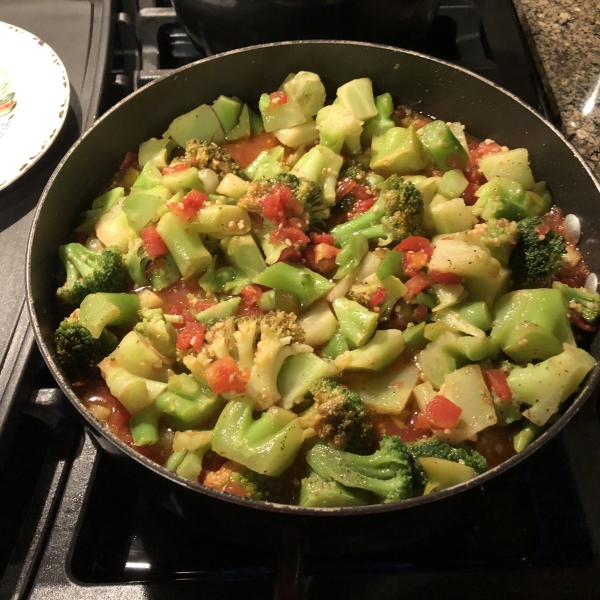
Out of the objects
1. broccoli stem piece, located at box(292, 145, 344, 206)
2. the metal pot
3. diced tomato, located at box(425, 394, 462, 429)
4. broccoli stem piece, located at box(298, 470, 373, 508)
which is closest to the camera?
broccoli stem piece, located at box(298, 470, 373, 508)

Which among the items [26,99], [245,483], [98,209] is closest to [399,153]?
[98,209]

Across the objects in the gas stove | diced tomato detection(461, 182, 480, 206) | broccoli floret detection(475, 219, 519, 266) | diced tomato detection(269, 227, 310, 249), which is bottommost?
the gas stove

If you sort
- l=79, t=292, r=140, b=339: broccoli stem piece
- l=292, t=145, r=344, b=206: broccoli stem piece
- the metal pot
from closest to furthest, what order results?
1. l=79, t=292, r=140, b=339: broccoli stem piece
2. l=292, t=145, r=344, b=206: broccoli stem piece
3. the metal pot

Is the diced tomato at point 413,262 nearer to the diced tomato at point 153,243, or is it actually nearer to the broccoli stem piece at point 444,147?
the broccoli stem piece at point 444,147

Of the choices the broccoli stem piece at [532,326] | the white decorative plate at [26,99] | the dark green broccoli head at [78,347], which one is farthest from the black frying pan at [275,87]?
the white decorative plate at [26,99]

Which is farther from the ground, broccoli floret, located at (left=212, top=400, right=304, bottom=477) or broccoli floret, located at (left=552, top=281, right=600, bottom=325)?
broccoli floret, located at (left=552, top=281, right=600, bottom=325)

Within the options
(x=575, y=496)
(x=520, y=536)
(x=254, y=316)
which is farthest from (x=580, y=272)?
(x=254, y=316)

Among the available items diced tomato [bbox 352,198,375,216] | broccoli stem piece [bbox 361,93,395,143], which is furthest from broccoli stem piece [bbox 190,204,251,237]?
broccoli stem piece [bbox 361,93,395,143]

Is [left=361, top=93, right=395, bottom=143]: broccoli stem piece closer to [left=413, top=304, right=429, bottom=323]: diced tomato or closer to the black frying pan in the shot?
the black frying pan
